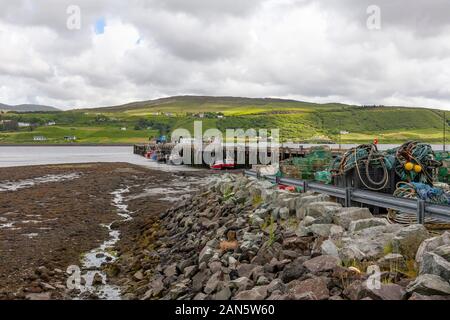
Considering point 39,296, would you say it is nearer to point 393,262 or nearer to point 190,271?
point 190,271

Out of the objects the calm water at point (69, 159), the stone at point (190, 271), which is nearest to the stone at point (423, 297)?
the stone at point (190, 271)

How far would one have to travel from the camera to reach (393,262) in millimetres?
6660

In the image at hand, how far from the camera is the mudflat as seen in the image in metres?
11.8

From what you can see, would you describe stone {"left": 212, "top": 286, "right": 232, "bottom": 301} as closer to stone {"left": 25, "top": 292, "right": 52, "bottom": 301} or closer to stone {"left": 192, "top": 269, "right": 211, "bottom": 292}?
stone {"left": 192, "top": 269, "right": 211, "bottom": 292}

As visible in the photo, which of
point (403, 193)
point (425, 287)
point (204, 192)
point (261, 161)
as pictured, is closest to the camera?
point (425, 287)

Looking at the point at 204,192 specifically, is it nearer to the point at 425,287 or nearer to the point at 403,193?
the point at 403,193

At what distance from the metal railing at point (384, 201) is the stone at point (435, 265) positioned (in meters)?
→ 2.10

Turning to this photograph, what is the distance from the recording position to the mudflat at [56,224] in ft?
38.7

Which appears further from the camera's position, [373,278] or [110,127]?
[110,127]

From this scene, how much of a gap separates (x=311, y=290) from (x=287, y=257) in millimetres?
1844

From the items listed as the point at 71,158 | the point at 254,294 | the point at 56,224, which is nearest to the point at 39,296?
the point at 254,294

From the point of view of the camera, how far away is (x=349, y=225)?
8484 millimetres
